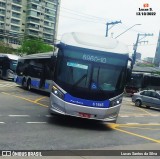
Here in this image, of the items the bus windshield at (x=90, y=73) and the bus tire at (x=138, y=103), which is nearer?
the bus windshield at (x=90, y=73)

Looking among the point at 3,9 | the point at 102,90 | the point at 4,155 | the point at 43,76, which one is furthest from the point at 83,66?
the point at 3,9

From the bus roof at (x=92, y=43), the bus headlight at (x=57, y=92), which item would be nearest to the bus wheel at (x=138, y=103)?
the bus roof at (x=92, y=43)

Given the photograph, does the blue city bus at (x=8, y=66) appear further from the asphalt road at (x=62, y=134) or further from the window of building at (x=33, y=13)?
the window of building at (x=33, y=13)

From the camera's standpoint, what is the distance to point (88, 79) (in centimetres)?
1229

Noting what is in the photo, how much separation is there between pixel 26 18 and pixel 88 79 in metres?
108

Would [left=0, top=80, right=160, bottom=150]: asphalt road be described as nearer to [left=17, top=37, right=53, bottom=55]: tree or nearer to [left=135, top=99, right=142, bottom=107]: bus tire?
[left=135, top=99, right=142, bottom=107]: bus tire

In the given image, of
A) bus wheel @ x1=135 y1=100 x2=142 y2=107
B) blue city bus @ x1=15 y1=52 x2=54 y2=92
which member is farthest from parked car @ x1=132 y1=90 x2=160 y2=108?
blue city bus @ x1=15 y1=52 x2=54 y2=92

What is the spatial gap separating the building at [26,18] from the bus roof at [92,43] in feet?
306

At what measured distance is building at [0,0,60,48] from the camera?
108375 mm

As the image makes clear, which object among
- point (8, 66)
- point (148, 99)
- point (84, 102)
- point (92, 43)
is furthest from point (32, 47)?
point (84, 102)

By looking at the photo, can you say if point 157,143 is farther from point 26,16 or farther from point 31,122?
point 26,16

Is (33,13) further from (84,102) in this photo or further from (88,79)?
(84,102)

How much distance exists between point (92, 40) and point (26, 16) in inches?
4228

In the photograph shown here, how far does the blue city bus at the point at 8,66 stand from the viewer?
39250mm
